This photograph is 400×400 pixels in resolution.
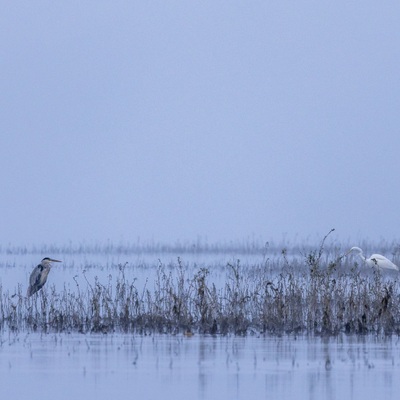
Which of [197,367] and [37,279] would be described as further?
[37,279]

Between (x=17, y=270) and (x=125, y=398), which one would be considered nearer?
(x=125, y=398)

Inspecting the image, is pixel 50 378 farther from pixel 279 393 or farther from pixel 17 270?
pixel 17 270

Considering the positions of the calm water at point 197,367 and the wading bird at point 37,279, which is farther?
the wading bird at point 37,279

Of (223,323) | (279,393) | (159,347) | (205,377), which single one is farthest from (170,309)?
(279,393)

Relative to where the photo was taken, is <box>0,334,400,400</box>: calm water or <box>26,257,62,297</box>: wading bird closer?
<box>0,334,400,400</box>: calm water

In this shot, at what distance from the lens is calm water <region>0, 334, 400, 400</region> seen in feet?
27.5

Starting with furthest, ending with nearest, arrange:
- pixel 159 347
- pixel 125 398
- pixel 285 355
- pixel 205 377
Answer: pixel 159 347
pixel 285 355
pixel 205 377
pixel 125 398

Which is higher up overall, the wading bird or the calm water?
the wading bird

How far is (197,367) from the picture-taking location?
9773 millimetres

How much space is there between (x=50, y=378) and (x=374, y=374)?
2634 millimetres

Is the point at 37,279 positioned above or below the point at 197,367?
above

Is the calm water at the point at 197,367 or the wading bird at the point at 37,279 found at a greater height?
the wading bird at the point at 37,279

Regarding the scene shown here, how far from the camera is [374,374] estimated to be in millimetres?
9203

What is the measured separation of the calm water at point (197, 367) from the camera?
8.39 m
